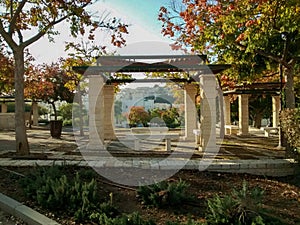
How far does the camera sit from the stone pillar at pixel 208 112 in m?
8.09

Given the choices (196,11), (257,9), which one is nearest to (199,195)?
(257,9)

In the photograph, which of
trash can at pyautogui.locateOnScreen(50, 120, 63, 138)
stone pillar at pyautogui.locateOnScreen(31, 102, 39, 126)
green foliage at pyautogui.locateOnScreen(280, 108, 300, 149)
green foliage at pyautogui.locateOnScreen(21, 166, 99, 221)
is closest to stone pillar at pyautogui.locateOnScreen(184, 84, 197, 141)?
trash can at pyautogui.locateOnScreen(50, 120, 63, 138)

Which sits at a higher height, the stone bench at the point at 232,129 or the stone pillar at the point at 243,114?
the stone pillar at the point at 243,114

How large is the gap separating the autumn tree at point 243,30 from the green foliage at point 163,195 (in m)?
4.00

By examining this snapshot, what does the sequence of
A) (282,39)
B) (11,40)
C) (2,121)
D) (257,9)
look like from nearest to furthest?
(257,9)
(11,40)
(282,39)
(2,121)

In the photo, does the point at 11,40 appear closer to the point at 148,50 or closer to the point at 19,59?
the point at 19,59

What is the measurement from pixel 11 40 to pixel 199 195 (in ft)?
18.7

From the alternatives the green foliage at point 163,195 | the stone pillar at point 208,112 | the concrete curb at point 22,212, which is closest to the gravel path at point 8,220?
the concrete curb at point 22,212

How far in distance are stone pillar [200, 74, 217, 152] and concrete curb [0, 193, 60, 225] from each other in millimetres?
5239

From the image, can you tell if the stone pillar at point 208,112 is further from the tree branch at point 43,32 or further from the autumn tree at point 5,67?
the autumn tree at point 5,67

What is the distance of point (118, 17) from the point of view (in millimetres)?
7371

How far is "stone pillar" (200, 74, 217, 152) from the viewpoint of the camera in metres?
8.09

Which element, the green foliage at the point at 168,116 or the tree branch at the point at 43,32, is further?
the green foliage at the point at 168,116

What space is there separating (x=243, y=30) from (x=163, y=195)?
541 centimetres
